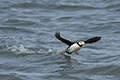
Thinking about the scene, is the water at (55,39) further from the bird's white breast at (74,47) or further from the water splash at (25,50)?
the bird's white breast at (74,47)

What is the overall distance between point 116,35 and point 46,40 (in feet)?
10.5

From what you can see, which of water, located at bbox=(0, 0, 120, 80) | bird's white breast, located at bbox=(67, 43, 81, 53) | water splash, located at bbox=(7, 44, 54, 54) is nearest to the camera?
water, located at bbox=(0, 0, 120, 80)

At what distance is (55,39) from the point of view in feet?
35.9

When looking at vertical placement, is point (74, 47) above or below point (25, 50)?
above

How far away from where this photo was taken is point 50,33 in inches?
464

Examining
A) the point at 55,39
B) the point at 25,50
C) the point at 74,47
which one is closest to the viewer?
the point at 74,47

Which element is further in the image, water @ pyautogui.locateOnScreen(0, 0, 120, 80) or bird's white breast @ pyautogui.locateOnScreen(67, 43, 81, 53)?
bird's white breast @ pyautogui.locateOnScreen(67, 43, 81, 53)

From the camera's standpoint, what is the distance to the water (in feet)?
25.2

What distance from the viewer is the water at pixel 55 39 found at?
302 inches

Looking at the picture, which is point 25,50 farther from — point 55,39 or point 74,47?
point 74,47

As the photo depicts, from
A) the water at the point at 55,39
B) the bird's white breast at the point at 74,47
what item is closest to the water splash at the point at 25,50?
the water at the point at 55,39

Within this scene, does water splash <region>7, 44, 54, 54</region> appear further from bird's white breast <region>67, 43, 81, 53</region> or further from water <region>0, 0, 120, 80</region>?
bird's white breast <region>67, 43, 81, 53</region>

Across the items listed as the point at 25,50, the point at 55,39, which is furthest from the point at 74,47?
the point at 55,39

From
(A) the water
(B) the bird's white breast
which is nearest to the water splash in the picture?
(A) the water
